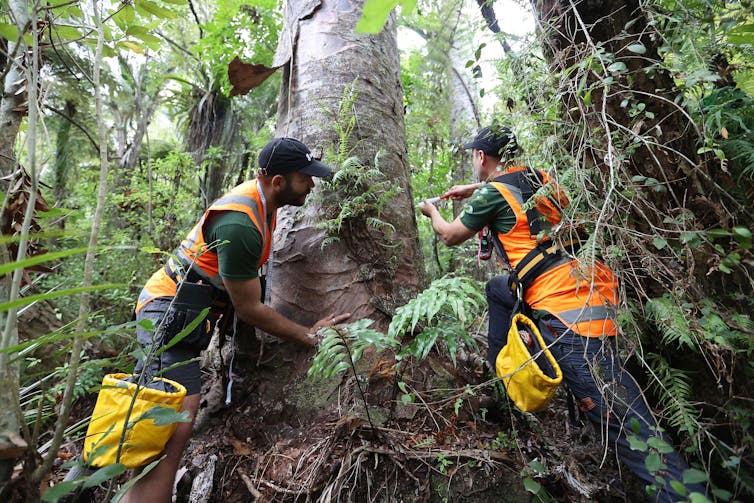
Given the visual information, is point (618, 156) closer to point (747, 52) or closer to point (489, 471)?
point (747, 52)

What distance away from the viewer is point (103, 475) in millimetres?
929

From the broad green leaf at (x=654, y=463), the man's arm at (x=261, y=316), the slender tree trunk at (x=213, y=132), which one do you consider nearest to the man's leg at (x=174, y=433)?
the man's arm at (x=261, y=316)

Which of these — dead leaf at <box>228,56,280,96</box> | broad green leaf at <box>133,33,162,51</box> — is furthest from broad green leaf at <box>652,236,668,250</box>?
dead leaf at <box>228,56,280,96</box>

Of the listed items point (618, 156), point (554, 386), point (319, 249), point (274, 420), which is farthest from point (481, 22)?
point (274, 420)

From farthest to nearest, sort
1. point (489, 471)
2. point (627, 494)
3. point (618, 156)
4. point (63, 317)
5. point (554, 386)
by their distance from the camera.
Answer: point (63, 317) < point (627, 494) < point (489, 471) < point (554, 386) < point (618, 156)

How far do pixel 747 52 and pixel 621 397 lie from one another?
1905 mm

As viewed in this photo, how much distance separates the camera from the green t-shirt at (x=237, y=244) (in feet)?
8.15

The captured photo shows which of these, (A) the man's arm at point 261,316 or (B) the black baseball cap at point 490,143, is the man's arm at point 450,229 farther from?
(A) the man's arm at point 261,316

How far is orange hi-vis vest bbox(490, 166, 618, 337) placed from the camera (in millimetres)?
2033

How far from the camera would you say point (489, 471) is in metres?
2.23

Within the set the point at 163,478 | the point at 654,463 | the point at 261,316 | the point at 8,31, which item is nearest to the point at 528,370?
the point at 654,463

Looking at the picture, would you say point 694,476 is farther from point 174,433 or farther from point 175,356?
point 175,356

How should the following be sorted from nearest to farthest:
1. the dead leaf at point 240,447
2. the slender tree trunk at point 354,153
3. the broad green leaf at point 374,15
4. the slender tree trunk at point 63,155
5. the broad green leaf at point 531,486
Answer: the broad green leaf at point 374,15, the broad green leaf at point 531,486, the dead leaf at point 240,447, the slender tree trunk at point 354,153, the slender tree trunk at point 63,155

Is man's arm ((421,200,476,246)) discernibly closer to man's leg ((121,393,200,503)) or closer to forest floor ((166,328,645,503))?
forest floor ((166,328,645,503))
